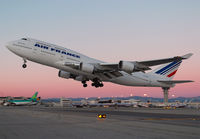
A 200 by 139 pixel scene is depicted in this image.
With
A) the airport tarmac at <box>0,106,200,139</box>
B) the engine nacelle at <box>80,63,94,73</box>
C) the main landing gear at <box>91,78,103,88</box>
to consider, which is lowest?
the airport tarmac at <box>0,106,200,139</box>

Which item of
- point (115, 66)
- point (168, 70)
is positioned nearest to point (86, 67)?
point (115, 66)

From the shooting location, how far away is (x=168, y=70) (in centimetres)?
5809

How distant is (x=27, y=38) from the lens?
3962cm

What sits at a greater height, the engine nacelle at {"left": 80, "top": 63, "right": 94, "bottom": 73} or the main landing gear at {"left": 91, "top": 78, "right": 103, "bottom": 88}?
the engine nacelle at {"left": 80, "top": 63, "right": 94, "bottom": 73}

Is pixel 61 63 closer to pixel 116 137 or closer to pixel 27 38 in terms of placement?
pixel 27 38

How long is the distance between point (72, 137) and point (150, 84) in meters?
42.1

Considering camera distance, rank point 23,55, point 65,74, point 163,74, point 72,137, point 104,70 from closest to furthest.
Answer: point 72,137, point 23,55, point 104,70, point 65,74, point 163,74

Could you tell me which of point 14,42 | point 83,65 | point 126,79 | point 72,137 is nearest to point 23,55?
point 14,42

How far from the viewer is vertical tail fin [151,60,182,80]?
187 ft

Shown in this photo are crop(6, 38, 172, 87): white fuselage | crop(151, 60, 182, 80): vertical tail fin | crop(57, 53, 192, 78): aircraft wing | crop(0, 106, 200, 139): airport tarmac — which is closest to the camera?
crop(0, 106, 200, 139): airport tarmac

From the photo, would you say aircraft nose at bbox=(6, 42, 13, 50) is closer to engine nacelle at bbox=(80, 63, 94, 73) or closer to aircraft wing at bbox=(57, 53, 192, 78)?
aircraft wing at bbox=(57, 53, 192, 78)

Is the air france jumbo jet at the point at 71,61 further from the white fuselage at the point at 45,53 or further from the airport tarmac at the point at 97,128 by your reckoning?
the airport tarmac at the point at 97,128

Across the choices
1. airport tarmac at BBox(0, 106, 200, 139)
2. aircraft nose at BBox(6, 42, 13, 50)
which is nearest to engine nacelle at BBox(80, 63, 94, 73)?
aircraft nose at BBox(6, 42, 13, 50)

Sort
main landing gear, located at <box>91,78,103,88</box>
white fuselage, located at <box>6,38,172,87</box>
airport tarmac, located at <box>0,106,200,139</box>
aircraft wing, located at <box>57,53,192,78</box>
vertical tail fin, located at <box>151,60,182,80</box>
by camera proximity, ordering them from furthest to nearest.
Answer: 1. vertical tail fin, located at <box>151,60,182,80</box>
2. main landing gear, located at <box>91,78,103,88</box>
3. aircraft wing, located at <box>57,53,192,78</box>
4. white fuselage, located at <box>6,38,172,87</box>
5. airport tarmac, located at <box>0,106,200,139</box>
